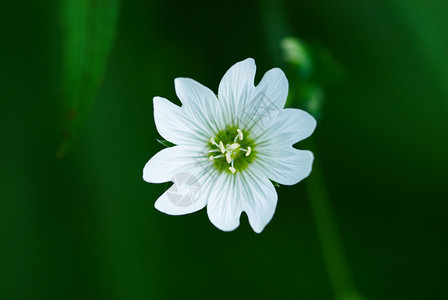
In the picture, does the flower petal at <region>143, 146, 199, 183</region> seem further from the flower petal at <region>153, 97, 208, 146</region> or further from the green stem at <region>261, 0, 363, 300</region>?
the green stem at <region>261, 0, 363, 300</region>

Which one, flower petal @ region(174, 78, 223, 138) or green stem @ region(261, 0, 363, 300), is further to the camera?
green stem @ region(261, 0, 363, 300)

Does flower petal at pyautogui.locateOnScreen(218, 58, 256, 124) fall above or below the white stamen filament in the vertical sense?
above

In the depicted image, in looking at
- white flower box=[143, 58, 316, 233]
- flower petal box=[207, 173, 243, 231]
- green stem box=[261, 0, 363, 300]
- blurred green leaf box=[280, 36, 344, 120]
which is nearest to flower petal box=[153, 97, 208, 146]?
white flower box=[143, 58, 316, 233]

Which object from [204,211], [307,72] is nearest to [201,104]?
[307,72]
